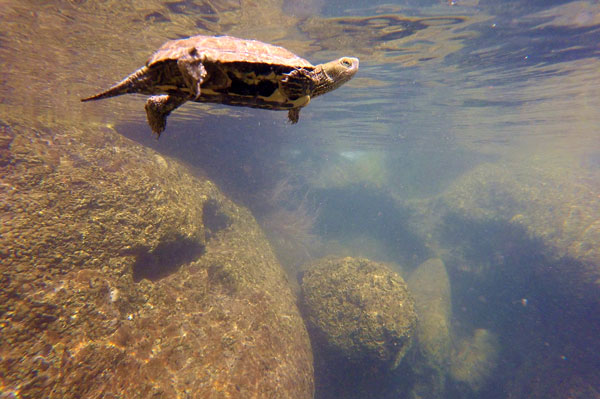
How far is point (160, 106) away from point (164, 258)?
17.4 ft

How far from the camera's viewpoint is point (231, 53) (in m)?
2.08

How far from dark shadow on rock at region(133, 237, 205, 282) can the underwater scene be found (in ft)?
0.18

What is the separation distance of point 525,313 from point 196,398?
55.9 feet

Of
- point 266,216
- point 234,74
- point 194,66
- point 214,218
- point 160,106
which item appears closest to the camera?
point 194,66

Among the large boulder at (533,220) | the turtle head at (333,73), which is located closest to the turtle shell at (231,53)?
the turtle head at (333,73)

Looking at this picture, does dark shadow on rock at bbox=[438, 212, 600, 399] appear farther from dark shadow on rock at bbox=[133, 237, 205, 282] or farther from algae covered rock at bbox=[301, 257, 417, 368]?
dark shadow on rock at bbox=[133, 237, 205, 282]

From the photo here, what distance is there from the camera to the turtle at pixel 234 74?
2020 mm

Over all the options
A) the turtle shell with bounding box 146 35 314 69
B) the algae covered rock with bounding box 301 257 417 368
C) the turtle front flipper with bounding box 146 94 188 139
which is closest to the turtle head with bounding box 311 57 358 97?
the turtle shell with bounding box 146 35 314 69

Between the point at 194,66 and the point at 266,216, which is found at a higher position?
the point at 194,66

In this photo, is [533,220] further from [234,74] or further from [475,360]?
[234,74]

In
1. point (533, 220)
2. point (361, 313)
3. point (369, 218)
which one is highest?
point (361, 313)

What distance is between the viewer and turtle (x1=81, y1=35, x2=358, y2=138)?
2.02 meters

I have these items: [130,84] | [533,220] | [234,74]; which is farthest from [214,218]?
[533,220]

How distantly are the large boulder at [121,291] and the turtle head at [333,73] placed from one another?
577cm
